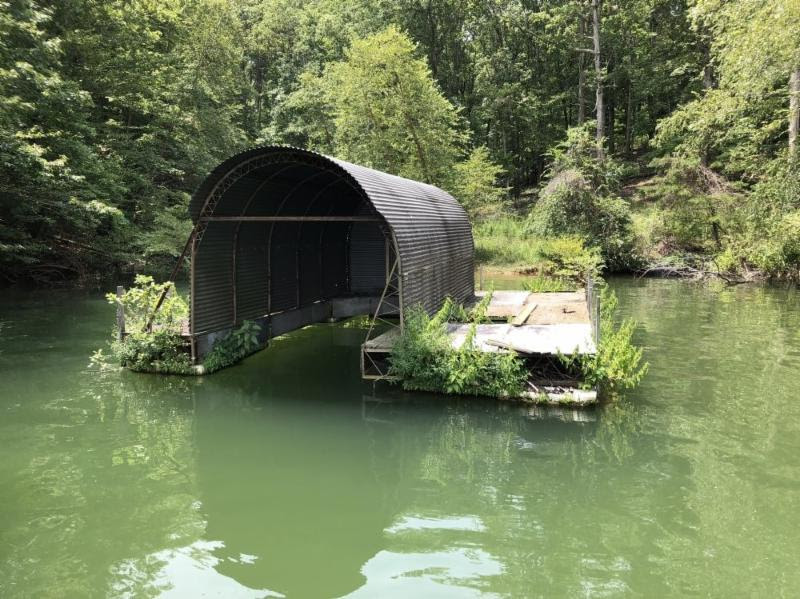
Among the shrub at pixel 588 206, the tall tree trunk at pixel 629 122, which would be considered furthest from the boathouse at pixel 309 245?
the tall tree trunk at pixel 629 122

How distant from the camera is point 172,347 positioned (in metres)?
11.6

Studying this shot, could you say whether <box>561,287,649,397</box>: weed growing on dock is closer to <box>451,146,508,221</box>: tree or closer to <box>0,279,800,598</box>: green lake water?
<box>0,279,800,598</box>: green lake water

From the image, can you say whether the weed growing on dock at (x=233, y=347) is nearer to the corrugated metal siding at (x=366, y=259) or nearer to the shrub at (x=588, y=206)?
the corrugated metal siding at (x=366, y=259)

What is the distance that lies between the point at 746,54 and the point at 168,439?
1852 cm

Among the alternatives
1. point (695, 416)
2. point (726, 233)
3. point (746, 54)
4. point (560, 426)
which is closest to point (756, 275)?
point (726, 233)

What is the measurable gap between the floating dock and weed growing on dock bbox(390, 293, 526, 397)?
0.77ft

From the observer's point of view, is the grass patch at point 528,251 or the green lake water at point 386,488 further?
the grass patch at point 528,251

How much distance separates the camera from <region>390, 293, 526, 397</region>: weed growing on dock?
940cm

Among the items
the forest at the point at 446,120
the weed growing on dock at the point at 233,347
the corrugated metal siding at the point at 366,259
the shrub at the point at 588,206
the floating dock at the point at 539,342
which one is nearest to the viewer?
the floating dock at the point at 539,342

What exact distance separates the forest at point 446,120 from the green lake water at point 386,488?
1101cm

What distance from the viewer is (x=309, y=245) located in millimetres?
16562

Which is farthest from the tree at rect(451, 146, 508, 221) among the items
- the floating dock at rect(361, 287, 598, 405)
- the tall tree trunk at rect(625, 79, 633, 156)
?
the floating dock at rect(361, 287, 598, 405)

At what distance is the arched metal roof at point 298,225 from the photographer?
10859 mm

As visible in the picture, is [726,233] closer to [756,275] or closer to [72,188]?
[756,275]
